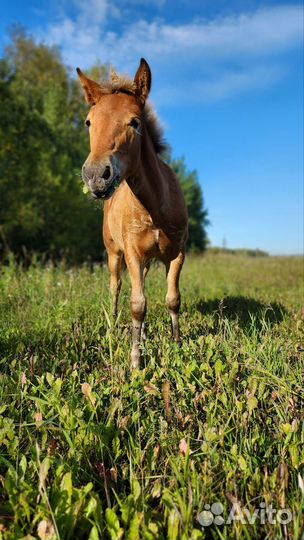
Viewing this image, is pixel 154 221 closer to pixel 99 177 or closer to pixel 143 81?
pixel 99 177

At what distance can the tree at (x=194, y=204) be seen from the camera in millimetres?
33719

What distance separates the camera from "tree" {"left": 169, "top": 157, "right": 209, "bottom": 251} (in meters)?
33.7

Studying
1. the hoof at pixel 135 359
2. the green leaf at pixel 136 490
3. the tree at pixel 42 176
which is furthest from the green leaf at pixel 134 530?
the tree at pixel 42 176

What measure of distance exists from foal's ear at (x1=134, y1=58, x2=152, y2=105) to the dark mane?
0.06 metres

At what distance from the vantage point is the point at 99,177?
2783 mm

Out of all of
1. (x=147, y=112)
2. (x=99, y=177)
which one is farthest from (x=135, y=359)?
(x=147, y=112)

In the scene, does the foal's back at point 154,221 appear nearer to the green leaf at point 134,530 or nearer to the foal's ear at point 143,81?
the foal's ear at point 143,81

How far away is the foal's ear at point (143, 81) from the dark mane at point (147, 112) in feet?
0.20

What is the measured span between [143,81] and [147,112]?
1.90ft

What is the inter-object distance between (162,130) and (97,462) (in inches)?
138

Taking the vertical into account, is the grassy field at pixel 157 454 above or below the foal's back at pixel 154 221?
below

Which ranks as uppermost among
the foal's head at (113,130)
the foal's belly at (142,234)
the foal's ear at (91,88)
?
the foal's ear at (91,88)

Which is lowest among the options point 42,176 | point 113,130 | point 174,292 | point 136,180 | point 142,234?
point 174,292

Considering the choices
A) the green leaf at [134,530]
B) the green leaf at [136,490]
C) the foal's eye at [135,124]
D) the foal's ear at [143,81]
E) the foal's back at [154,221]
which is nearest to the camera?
the green leaf at [134,530]
